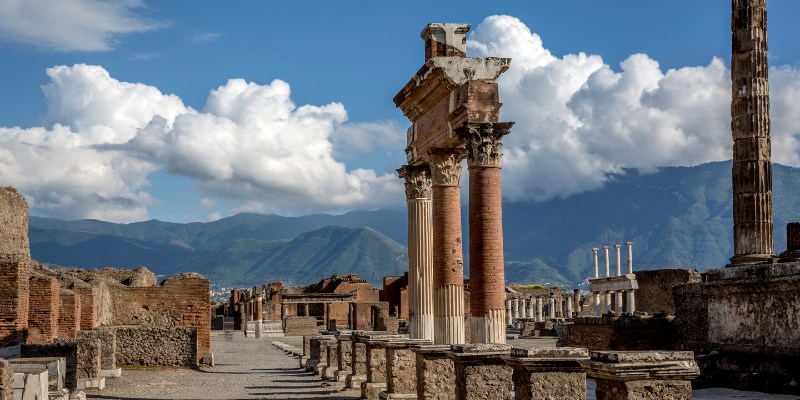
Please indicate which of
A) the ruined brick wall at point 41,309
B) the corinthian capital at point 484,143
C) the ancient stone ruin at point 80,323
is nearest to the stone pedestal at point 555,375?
the ancient stone ruin at point 80,323

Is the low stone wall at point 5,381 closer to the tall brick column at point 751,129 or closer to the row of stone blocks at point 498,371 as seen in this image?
the row of stone blocks at point 498,371

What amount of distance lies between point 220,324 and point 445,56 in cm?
4992

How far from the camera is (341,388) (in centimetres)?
2055

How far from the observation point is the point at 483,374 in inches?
455

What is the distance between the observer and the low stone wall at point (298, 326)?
52.5 meters

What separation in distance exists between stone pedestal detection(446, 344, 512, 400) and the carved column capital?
6766mm

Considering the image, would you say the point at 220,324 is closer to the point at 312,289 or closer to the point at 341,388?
the point at 312,289

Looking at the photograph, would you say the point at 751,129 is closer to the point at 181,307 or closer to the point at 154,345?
the point at 181,307

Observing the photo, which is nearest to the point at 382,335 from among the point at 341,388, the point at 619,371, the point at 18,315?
the point at 341,388

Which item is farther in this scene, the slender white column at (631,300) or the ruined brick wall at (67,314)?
the slender white column at (631,300)

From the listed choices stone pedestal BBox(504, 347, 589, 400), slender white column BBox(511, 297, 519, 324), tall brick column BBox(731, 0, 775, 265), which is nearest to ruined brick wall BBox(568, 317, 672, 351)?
tall brick column BBox(731, 0, 775, 265)

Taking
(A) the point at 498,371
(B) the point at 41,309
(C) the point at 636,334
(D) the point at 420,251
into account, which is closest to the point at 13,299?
(B) the point at 41,309

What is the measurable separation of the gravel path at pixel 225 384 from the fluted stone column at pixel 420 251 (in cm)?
187

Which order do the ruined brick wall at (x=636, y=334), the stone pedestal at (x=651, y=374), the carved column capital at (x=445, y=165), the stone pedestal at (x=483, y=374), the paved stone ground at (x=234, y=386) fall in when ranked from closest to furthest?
the stone pedestal at (x=651, y=374) < the stone pedestal at (x=483, y=374) < the carved column capital at (x=445, y=165) < the paved stone ground at (x=234, y=386) < the ruined brick wall at (x=636, y=334)
